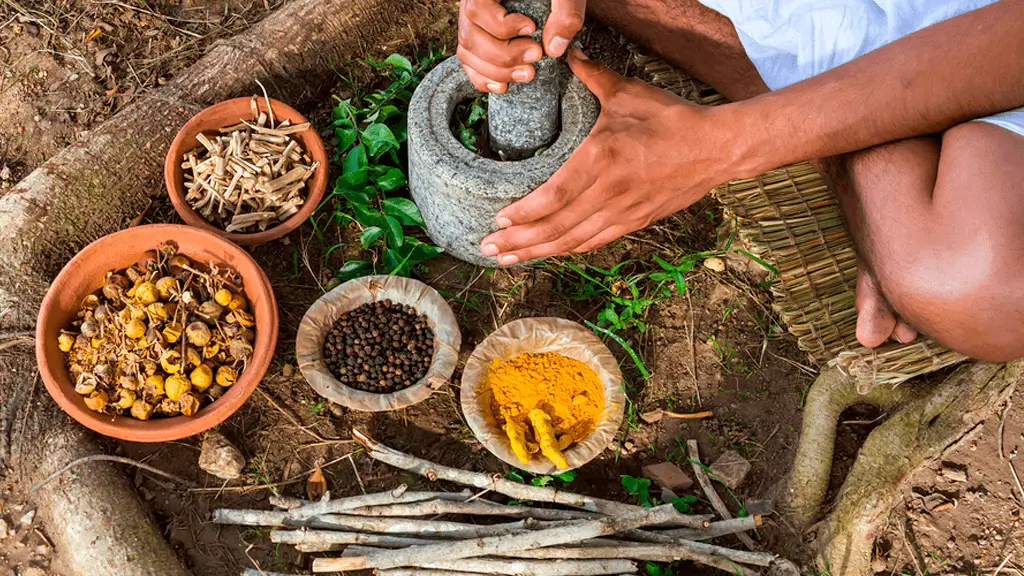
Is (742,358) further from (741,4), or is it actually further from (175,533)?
(175,533)

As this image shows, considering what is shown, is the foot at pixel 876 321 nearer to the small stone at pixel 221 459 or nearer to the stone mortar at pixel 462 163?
the stone mortar at pixel 462 163

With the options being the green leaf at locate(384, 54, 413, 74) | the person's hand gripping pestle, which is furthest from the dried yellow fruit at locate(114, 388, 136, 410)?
the green leaf at locate(384, 54, 413, 74)

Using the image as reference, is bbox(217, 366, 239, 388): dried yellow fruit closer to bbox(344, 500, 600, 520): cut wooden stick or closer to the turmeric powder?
bbox(344, 500, 600, 520): cut wooden stick

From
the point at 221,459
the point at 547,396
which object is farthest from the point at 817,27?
the point at 221,459

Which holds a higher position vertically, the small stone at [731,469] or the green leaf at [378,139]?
the green leaf at [378,139]

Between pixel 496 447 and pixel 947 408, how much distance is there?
173 cm

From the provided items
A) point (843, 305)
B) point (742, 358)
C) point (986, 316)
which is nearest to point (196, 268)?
point (742, 358)

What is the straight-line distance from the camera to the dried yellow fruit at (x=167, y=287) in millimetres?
2992

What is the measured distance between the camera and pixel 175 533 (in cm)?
299

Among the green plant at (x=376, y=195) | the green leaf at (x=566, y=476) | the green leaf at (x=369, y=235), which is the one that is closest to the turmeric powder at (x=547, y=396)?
the green leaf at (x=566, y=476)

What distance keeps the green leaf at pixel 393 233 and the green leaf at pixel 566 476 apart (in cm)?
119

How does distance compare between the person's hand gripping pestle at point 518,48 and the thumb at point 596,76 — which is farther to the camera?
the thumb at point 596,76

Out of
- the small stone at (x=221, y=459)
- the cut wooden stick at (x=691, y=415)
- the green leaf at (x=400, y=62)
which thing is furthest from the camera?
the green leaf at (x=400, y=62)

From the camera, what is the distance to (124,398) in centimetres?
287
